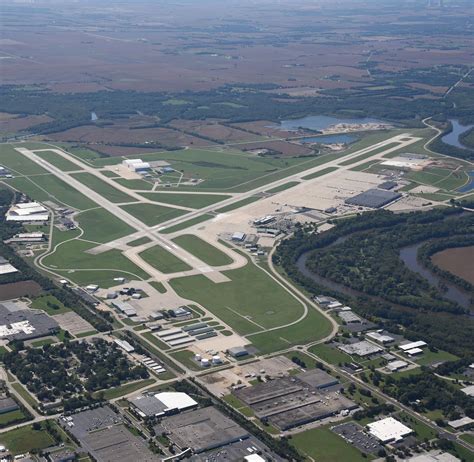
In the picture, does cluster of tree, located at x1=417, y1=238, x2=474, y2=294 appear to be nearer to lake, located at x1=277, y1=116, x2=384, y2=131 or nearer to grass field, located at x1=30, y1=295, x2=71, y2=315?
grass field, located at x1=30, y1=295, x2=71, y2=315

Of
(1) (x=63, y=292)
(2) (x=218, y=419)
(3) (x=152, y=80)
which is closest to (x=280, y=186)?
(1) (x=63, y=292)

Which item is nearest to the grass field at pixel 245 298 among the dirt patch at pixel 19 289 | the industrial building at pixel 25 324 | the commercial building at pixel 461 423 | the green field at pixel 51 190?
the dirt patch at pixel 19 289

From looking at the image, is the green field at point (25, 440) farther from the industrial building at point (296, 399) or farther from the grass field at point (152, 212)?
the grass field at point (152, 212)

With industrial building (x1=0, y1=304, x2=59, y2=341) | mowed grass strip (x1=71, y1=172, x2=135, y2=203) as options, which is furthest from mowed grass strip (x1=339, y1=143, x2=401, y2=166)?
industrial building (x1=0, y1=304, x2=59, y2=341)

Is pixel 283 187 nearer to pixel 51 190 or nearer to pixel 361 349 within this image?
pixel 51 190

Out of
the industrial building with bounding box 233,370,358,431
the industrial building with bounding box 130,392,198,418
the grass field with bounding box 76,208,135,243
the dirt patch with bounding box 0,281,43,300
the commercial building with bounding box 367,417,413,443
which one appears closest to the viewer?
the commercial building with bounding box 367,417,413,443

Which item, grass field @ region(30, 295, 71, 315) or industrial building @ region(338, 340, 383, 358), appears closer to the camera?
industrial building @ region(338, 340, 383, 358)

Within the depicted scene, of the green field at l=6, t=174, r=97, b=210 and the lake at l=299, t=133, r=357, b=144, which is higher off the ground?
the lake at l=299, t=133, r=357, b=144

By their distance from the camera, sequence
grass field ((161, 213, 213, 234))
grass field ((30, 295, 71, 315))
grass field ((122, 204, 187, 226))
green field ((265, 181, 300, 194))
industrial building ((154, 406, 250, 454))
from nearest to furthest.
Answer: industrial building ((154, 406, 250, 454))
grass field ((30, 295, 71, 315))
grass field ((161, 213, 213, 234))
grass field ((122, 204, 187, 226))
green field ((265, 181, 300, 194))

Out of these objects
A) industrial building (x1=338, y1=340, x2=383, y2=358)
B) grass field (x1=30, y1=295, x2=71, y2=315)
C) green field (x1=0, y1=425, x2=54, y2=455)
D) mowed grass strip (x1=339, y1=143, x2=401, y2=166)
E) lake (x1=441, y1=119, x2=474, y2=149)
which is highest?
lake (x1=441, y1=119, x2=474, y2=149)
